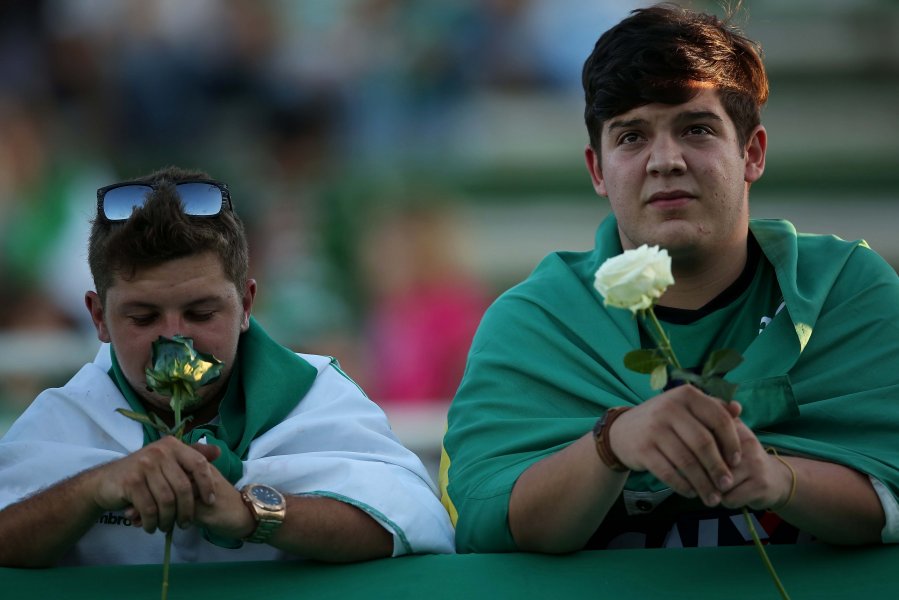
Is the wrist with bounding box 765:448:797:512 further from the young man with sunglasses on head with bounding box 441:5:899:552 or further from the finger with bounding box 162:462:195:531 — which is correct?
the finger with bounding box 162:462:195:531

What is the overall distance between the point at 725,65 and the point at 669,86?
0.18m

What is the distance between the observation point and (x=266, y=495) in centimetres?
258

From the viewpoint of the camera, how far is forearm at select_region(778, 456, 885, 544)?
8.28ft

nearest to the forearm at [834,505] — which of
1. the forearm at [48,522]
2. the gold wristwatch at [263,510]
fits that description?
the gold wristwatch at [263,510]

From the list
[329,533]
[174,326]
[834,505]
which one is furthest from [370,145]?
[834,505]

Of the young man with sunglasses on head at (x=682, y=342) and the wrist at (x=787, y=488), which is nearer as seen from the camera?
the wrist at (x=787, y=488)

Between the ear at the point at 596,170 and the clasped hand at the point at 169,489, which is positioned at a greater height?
the ear at the point at 596,170

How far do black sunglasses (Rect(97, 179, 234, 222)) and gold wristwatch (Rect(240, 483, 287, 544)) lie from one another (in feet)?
2.14

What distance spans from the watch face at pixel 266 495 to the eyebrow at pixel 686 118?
106 centimetres

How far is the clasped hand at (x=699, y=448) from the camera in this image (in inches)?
90.1

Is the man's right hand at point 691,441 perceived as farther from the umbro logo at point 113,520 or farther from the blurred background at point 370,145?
the blurred background at point 370,145

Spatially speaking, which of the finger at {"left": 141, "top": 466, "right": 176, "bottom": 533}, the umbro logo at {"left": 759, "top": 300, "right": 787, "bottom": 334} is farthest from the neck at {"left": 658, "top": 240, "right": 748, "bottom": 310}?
the finger at {"left": 141, "top": 466, "right": 176, "bottom": 533}

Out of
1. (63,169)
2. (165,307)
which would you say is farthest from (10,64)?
(165,307)

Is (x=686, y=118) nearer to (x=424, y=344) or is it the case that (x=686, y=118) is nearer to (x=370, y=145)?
(x=424, y=344)
